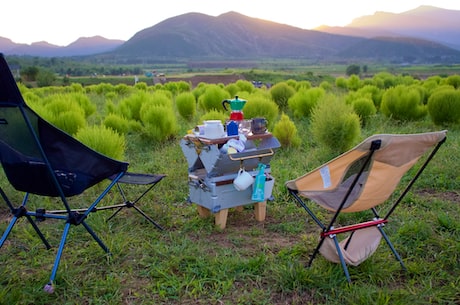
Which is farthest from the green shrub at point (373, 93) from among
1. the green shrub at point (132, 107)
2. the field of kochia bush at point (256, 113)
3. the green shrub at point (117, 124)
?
the green shrub at point (117, 124)

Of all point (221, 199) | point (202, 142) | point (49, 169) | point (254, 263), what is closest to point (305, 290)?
point (254, 263)

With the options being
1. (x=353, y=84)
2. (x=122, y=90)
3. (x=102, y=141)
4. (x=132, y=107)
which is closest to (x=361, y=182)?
(x=102, y=141)

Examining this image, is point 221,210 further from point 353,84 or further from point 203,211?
point 353,84

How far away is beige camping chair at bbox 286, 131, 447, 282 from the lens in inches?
85.2

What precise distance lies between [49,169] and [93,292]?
73cm

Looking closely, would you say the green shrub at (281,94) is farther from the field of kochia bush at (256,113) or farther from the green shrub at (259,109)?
the green shrub at (259,109)

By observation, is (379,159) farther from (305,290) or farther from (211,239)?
(211,239)

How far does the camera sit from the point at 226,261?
2680 millimetres

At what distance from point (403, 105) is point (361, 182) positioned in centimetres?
627

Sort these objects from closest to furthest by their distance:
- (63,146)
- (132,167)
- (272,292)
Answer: (272,292), (63,146), (132,167)

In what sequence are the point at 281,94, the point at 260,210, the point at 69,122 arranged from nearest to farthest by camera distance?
the point at 260,210
the point at 69,122
the point at 281,94

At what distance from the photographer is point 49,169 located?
90.4 inches

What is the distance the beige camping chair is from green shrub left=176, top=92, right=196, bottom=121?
248 inches

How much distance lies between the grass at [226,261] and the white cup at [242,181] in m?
0.36
